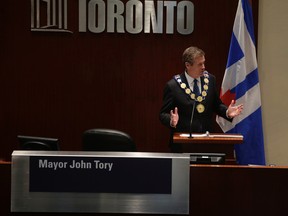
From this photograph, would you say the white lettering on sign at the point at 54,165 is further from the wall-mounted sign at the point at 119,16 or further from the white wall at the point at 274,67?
the white wall at the point at 274,67

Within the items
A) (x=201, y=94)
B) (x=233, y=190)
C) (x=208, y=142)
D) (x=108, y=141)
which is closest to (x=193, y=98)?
(x=201, y=94)

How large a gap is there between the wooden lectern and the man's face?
2.65 feet

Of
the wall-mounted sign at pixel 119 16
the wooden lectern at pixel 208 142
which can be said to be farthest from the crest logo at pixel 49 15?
the wooden lectern at pixel 208 142

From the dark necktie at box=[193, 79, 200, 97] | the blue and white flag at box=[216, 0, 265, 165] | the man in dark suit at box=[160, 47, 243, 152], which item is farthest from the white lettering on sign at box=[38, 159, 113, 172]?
the blue and white flag at box=[216, 0, 265, 165]

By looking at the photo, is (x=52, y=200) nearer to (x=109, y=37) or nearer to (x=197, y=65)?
(x=197, y=65)

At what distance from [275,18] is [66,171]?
3846mm

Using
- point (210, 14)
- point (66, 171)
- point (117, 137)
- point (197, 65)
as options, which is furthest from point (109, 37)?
point (66, 171)

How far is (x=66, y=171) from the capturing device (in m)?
2.35

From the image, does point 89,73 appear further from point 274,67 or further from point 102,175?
point 102,175

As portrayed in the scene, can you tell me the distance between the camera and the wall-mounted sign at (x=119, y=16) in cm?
542

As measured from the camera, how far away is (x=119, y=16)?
5.44 m

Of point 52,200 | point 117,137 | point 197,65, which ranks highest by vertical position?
point 197,65

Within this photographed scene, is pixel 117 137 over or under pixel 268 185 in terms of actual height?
over

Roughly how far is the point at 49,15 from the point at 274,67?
2550 mm
